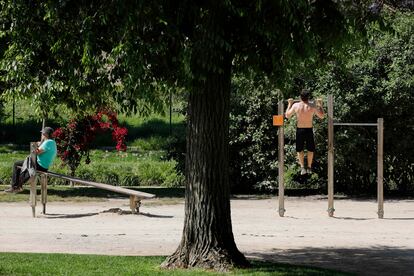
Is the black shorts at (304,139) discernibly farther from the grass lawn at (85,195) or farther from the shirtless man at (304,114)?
the grass lawn at (85,195)

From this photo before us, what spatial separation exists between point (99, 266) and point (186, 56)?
302 centimetres

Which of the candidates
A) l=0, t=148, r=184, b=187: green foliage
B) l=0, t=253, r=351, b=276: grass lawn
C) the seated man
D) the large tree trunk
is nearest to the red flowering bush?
l=0, t=148, r=184, b=187: green foliage

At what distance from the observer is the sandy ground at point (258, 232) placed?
11877mm

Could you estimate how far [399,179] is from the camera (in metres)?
22.6

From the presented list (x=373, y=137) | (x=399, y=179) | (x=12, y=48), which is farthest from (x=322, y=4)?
(x=399, y=179)

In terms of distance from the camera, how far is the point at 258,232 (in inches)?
567

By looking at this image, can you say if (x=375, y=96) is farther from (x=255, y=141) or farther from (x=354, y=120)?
(x=255, y=141)

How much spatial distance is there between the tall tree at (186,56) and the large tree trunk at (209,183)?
0.5 inches

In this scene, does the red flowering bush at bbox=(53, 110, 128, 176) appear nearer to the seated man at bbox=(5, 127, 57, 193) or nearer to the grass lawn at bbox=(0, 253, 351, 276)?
the seated man at bbox=(5, 127, 57, 193)

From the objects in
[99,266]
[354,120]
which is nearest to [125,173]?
[354,120]

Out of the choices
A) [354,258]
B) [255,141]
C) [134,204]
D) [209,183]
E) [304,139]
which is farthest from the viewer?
[255,141]

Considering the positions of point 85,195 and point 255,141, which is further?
point 255,141

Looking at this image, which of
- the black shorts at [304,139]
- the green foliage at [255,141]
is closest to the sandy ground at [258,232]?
the black shorts at [304,139]

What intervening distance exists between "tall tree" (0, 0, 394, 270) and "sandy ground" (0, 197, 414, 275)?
1.70 m
